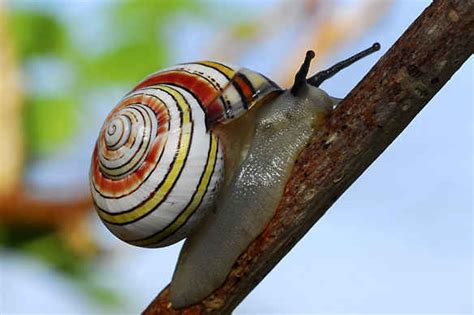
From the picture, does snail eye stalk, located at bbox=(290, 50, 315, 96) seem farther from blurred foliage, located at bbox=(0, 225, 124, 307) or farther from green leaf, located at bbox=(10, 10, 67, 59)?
green leaf, located at bbox=(10, 10, 67, 59)

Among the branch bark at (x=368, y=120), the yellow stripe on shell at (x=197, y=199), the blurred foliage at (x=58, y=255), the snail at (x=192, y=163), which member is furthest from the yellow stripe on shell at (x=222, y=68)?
the blurred foliage at (x=58, y=255)

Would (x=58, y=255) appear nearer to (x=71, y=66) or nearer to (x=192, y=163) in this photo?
(x=71, y=66)

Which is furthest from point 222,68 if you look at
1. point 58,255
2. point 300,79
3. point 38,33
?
point 38,33

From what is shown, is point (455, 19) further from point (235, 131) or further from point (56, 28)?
point (56, 28)

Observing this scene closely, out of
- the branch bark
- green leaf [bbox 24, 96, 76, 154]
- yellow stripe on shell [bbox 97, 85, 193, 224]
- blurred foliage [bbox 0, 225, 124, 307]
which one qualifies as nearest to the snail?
yellow stripe on shell [bbox 97, 85, 193, 224]

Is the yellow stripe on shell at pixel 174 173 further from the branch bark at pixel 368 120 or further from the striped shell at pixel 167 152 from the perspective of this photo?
the branch bark at pixel 368 120

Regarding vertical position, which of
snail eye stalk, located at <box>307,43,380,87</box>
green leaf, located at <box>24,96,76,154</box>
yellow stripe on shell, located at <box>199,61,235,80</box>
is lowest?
yellow stripe on shell, located at <box>199,61,235,80</box>
